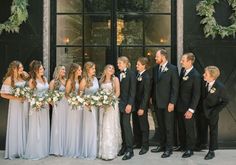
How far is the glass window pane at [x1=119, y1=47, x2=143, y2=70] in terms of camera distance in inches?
360

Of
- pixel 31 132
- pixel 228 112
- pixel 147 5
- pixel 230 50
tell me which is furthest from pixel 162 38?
pixel 31 132

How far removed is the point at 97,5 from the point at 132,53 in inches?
52.9

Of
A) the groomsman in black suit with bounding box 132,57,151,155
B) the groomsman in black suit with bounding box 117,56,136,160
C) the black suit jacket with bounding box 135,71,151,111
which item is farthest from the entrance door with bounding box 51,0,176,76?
the groomsman in black suit with bounding box 117,56,136,160

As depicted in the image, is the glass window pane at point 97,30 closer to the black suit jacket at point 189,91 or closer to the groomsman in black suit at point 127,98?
the groomsman in black suit at point 127,98

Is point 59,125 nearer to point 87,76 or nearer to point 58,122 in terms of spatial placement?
point 58,122

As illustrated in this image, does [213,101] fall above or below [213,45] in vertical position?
below

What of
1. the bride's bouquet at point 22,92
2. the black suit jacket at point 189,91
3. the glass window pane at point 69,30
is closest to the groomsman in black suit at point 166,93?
the black suit jacket at point 189,91

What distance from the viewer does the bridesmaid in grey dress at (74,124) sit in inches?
316

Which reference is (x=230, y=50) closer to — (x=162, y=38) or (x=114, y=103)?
(x=162, y=38)

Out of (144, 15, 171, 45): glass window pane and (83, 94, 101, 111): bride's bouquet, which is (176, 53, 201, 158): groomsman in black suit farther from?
(83, 94, 101, 111): bride's bouquet

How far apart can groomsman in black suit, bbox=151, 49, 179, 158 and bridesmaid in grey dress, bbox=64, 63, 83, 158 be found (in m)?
1.59

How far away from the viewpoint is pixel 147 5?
918cm

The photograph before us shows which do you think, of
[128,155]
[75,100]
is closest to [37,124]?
[75,100]

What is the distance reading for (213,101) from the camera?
804 centimetres
